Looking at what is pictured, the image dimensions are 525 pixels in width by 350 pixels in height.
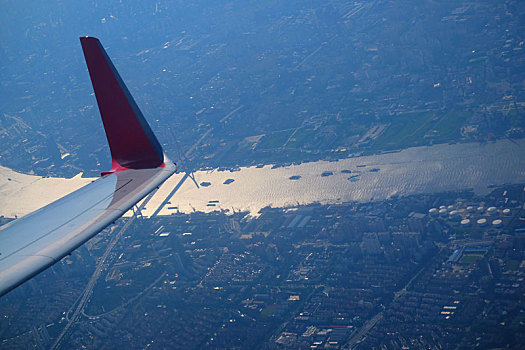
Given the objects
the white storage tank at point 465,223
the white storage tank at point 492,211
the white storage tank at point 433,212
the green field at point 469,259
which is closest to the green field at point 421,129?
the white storage tank at point 433,212

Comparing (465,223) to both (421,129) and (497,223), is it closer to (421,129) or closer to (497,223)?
(497,223)

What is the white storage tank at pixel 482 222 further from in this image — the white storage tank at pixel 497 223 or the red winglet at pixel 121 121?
the red winglet at pixel 121 121

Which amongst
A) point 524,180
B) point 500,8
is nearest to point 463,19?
point 500,8

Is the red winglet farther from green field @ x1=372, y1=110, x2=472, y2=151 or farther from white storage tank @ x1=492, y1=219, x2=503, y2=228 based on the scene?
green field @ x1=372, y1=110, x2=472, y2=151

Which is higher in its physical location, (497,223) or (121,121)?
(121,121)

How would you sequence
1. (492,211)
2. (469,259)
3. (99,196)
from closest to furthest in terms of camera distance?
(99,196) → (469,259) → (492,211)

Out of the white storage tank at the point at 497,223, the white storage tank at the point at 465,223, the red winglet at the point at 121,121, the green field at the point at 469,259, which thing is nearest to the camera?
the red winglet at the point at 121,121

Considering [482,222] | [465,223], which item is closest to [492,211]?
[482,222]
